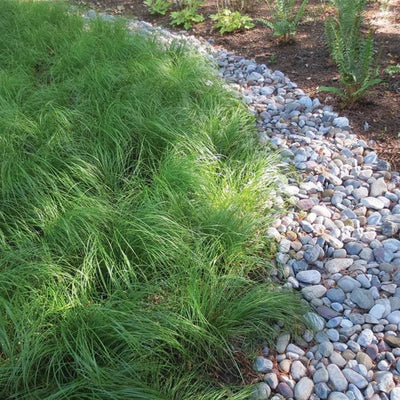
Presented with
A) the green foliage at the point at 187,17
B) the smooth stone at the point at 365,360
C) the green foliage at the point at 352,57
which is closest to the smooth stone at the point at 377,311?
the smooth stone at the point at 365,360

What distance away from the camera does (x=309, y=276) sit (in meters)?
2.12

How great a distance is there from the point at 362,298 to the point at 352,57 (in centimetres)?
208

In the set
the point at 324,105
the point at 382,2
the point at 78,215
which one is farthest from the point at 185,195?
the point at 382,2

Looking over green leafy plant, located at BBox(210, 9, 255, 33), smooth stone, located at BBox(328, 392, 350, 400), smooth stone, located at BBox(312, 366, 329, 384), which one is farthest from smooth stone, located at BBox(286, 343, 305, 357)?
green leafy plant, located at BBox(210, 9, 255, 33)

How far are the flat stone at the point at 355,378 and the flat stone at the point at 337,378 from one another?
0.02 metres

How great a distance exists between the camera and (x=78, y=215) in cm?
216

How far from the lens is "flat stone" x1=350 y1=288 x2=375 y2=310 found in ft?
6.48

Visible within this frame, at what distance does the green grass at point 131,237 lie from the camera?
1657mm

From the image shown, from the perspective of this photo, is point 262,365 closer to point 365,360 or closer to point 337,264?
point 365,360

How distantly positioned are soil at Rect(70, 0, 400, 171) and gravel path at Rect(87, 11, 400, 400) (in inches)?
6.1

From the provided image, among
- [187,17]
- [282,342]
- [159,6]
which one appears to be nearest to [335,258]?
[282,342]

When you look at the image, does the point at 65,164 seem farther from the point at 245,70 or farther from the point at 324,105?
the point at 245,70

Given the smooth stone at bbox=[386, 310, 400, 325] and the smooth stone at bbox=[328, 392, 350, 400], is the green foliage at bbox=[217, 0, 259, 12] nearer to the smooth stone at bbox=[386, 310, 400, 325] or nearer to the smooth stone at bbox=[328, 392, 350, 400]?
the smooth stone at bbox=[386, 310, 400, 325]

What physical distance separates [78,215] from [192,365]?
0.92m
